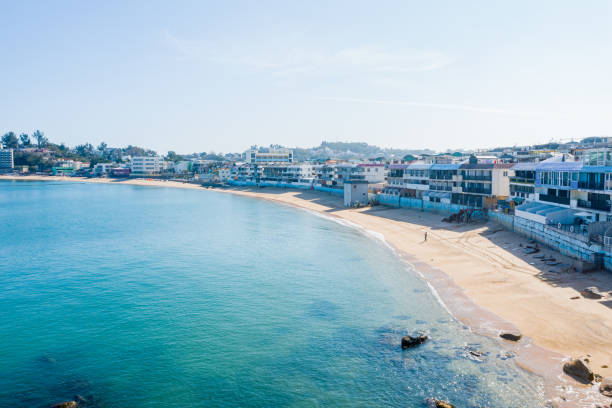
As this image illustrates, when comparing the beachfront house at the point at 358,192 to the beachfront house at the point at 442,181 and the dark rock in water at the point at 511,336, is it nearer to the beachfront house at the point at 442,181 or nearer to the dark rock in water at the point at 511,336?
the beachfront house at the point at 442,181

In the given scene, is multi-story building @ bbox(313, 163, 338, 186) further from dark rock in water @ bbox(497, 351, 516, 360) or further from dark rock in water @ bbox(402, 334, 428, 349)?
dark rock in water @ bbox(497, 351, 516, 360)

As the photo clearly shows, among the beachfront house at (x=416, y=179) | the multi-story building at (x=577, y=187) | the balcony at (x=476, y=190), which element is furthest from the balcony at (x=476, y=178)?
the multi-story building at (x=577, y=187)

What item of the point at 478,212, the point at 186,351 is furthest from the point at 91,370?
the point at 478,212

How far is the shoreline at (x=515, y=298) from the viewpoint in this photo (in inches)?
1009

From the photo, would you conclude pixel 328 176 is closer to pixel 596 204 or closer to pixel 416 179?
pixel 416 179

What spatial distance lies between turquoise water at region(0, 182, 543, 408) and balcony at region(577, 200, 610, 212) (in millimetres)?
22483

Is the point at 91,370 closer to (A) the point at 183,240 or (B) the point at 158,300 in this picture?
(B) the point at 158,300

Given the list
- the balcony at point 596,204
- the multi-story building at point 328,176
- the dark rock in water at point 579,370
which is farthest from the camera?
the multi-story building at point 328,176

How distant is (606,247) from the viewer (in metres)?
38.3

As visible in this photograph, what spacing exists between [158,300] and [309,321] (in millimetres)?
15132

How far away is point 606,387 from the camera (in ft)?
72.9

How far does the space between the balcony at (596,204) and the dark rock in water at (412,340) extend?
3037 centimetres

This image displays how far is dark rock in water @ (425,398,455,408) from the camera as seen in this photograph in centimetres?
2194

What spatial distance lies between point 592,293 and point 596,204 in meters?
17.5
